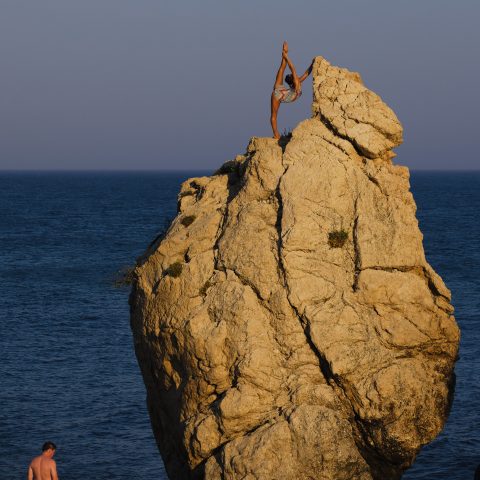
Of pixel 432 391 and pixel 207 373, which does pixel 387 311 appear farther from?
pixel 207 373

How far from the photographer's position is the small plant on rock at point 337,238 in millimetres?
22375

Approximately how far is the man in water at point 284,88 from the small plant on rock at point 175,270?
13.1 feet

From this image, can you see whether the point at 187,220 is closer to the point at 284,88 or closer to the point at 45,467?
the point at 284,88

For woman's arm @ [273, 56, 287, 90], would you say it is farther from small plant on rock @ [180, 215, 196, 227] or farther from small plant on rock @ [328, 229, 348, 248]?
small plant on rock @ [328, 229, 348, 248]

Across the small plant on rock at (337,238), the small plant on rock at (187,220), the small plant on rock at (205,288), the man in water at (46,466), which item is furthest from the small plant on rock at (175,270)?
the man in water at (46,466)

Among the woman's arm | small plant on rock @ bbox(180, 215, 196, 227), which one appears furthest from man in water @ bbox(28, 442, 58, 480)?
the woman's arm

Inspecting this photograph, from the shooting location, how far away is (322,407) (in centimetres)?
2134

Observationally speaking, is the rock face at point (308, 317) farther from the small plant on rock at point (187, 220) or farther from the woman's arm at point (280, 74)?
the woman's arm at point (280, 74)

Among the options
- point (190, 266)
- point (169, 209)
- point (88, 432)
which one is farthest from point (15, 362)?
point (169, 209)

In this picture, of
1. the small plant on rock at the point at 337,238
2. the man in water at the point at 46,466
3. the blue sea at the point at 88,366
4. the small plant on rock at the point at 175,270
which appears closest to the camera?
the man in water at the point at 46,466

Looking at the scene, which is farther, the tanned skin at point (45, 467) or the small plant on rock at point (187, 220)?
the small plant on rock at point (187, 220)

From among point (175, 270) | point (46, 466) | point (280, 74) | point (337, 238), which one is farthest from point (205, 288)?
point (280, 74)

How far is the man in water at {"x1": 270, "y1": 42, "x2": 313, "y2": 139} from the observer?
24.5m

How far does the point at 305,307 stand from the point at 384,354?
1970 mm
